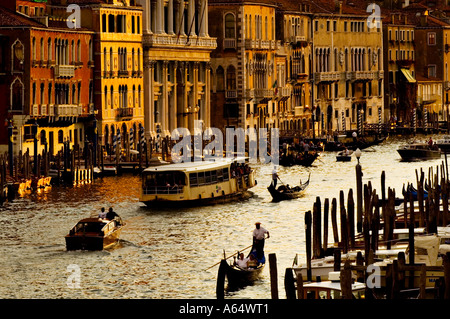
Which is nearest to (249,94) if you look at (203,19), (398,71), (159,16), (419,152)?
(203,19)

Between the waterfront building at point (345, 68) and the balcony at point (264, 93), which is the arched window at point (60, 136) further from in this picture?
the waterfront building at point (345, 68)

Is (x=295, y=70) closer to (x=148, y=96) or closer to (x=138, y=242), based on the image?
(x=148, y=96)

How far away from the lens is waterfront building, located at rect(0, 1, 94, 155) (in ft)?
222

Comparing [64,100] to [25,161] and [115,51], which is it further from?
[25,161]

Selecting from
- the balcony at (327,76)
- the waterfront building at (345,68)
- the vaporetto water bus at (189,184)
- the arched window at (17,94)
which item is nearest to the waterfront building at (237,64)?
the waterfront building at (345,68)

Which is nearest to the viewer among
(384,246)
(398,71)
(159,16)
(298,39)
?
(384,246)

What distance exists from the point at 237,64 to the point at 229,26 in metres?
2.13

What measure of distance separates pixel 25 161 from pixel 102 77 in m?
15.7

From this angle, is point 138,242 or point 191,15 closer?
point 138,242

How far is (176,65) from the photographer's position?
83.2m

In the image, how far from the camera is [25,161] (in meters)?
60.1

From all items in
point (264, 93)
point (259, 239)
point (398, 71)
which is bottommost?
point (259, 239)

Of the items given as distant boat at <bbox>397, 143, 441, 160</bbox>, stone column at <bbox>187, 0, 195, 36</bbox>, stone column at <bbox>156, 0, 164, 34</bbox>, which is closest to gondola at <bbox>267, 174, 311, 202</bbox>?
distant boat at <bbox>397, 143, 441, 160</bbox>

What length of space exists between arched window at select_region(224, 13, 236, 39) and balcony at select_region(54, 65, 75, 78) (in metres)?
19.5
